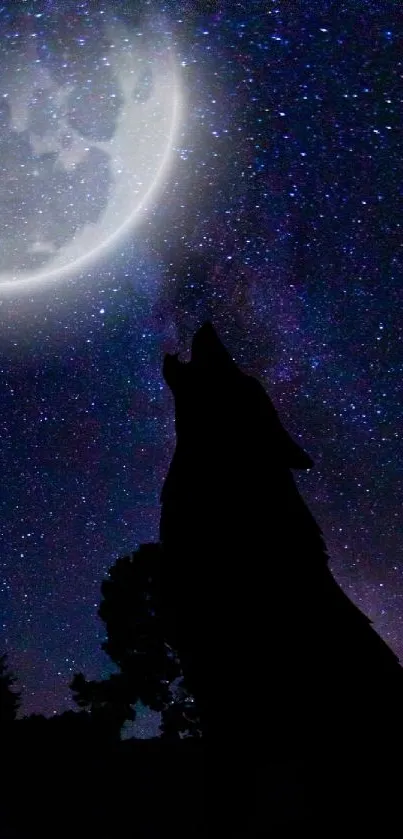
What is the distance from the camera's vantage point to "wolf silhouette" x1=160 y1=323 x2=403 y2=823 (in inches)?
155

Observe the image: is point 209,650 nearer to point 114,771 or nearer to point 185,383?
point 185,383

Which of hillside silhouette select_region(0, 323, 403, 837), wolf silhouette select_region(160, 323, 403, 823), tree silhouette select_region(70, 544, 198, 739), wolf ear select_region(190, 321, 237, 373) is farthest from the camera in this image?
tree silhouette select_region(70, 544, 198, 739)

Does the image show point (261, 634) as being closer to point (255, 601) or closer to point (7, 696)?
point (255, 601)

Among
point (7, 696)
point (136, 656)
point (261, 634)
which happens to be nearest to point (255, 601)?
point (261, 634)

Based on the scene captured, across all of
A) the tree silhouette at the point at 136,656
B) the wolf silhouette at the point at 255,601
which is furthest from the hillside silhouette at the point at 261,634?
the tree silhouette at the point at 136,656

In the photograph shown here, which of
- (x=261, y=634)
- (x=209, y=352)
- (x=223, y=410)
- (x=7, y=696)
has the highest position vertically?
(x=209, y=352)

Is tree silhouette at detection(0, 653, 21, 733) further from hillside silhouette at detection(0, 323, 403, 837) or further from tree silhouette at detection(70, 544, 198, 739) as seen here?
hillside silhouette at detection(0, 323, 403, 837)

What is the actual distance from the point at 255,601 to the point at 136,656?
18.3 meters

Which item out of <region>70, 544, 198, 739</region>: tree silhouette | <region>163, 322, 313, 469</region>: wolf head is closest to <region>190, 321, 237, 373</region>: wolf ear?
<region>163, 322, 313, 469</region>: wolf head

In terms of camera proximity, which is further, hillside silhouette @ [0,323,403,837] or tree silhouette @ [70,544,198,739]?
tree silhouette @ [70,544,198,739]

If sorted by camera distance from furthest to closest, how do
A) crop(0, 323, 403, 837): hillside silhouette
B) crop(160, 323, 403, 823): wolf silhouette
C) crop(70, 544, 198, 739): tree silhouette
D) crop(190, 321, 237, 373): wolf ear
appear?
crop(70, 544, 198, 739): tree silhouette
crop(190, 321, 237, 373): wolf ear
crop(160, 323, 403, 823): wolf silhouette
crop(0, 323, 403, 837): hillside silhouette

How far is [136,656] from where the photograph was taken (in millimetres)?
20469

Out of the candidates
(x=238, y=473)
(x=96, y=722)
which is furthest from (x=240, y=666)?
(x=96, y=722)

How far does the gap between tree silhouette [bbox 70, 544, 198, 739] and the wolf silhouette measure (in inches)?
596
